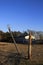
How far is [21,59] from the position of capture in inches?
363

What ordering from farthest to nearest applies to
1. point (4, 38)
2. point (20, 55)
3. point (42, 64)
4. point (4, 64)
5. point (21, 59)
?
1. point (4, 38)
2. point (20, 55)
3. point (21, 59)
4. point (4, 64)
5. point (42, 64)

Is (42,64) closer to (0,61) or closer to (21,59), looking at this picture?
(21,59)

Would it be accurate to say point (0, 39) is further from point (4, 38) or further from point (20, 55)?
point (20, 55)

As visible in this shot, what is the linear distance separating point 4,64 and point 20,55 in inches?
71.7

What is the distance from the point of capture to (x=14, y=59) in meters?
9.30

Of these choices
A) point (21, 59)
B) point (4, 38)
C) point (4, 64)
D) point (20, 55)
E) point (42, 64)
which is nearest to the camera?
point (42, 64)

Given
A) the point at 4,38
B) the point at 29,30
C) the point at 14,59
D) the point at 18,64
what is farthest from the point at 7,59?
the point at 4,38

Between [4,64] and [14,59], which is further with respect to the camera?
[14,59]

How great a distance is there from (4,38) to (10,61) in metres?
27.4

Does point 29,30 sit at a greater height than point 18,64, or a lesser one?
greater

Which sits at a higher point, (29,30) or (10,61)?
(29,30)

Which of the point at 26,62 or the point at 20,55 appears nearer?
the point at 26,62

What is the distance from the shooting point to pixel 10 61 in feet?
29.7

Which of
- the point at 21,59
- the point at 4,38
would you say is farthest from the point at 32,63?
the point at 4,38
